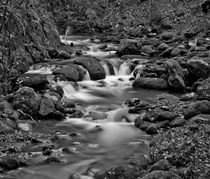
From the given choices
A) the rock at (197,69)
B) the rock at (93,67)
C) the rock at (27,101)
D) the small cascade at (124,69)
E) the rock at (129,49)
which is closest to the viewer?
the rock at (27,101)

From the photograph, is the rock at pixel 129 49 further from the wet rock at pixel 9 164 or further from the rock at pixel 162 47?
the wet rock at pixel 9 164

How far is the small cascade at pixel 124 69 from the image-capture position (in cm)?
1858

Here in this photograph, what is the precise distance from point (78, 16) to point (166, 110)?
21682mm

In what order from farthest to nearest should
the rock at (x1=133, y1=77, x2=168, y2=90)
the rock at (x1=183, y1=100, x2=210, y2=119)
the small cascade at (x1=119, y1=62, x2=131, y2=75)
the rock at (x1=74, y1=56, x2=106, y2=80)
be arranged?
the small cascade at (x1=119, y1=62, x2=131, y2=75) → the rock at (x1=74, y1=56, x2=106, y2=80) → the rock at (x1=133, y1=77, x2=168, y2=90) → the rock at (x1=183, y1=100, x2=210, y2=119)

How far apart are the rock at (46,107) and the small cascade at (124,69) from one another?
697 centimetres

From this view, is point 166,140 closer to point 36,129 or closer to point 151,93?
point 36,129

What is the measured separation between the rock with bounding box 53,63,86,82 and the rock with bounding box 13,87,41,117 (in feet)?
13.6

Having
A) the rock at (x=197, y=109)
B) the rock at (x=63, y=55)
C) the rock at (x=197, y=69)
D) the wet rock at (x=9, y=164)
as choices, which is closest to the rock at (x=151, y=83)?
the rock at (x=197, y=69)

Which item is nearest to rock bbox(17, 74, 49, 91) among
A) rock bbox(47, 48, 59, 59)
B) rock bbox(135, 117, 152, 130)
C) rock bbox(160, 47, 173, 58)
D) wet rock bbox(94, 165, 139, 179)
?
rock bbox(135, 117, 152, 130)

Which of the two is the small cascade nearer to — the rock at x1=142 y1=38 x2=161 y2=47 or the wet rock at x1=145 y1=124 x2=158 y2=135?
the rock at x1=142 y1=38 x2=161 y2=47

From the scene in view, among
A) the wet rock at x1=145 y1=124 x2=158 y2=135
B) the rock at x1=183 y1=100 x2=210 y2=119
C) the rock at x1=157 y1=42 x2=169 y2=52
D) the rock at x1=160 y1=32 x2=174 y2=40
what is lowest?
the wet rock at x1=145 y1=124 x2=158 y2=135

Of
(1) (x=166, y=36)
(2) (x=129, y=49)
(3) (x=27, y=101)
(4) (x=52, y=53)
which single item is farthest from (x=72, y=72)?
(1) (x=166, y=36)

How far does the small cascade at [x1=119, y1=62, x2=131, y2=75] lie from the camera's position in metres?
18.6

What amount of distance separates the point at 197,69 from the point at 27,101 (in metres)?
7.71
